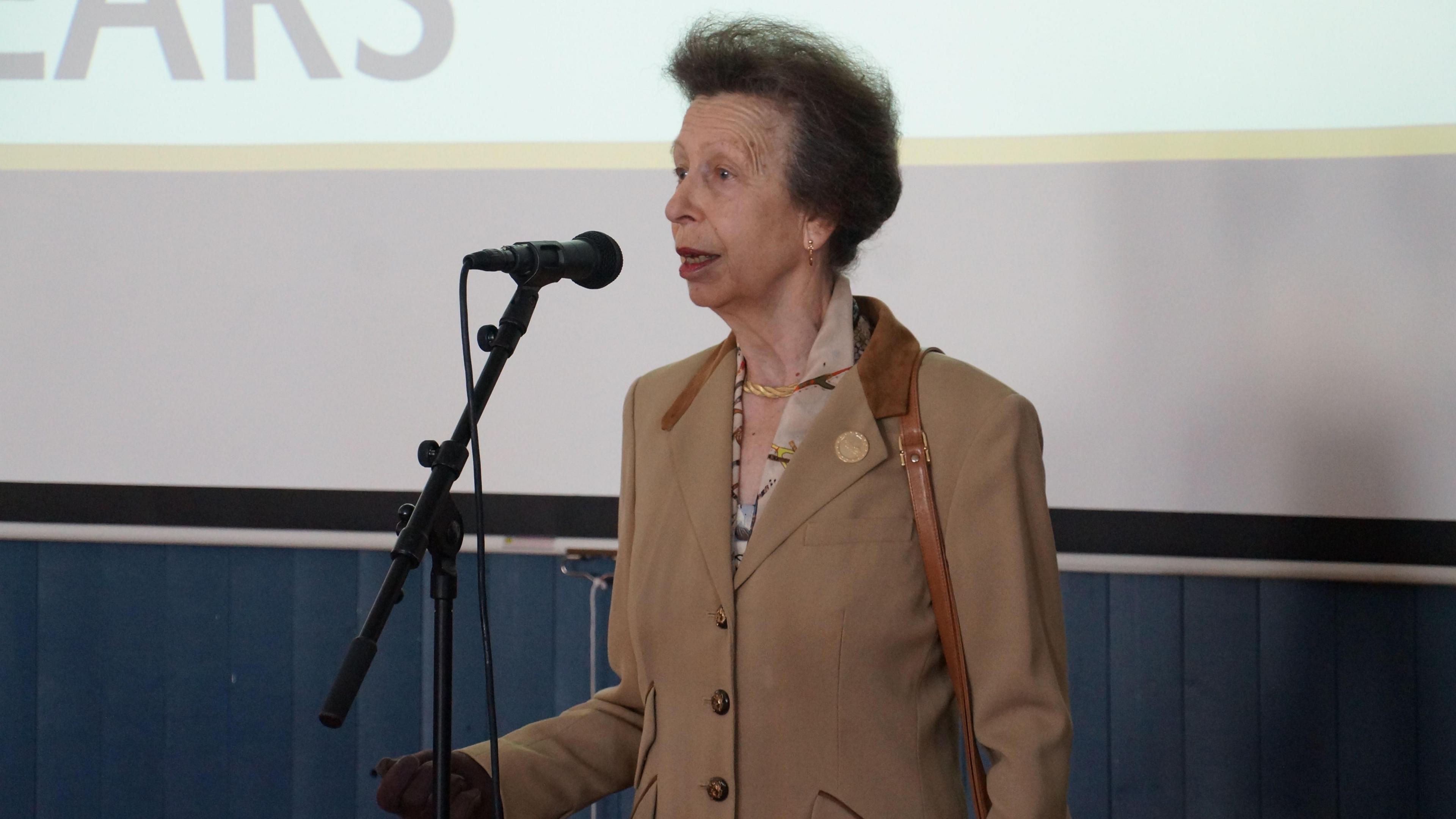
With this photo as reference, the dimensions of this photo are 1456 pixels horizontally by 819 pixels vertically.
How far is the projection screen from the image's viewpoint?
2.21 m

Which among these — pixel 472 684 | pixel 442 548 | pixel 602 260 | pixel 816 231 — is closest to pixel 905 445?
pixel 816 231

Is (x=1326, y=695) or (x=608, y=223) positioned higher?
(x=608, y=223)

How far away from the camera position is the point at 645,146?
250 centimetres

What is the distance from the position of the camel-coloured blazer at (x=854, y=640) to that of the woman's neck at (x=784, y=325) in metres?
0.10

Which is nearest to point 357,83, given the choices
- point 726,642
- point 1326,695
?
point 726,642

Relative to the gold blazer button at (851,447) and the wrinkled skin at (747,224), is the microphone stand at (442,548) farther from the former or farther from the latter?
the gold blazer button at (851,447)

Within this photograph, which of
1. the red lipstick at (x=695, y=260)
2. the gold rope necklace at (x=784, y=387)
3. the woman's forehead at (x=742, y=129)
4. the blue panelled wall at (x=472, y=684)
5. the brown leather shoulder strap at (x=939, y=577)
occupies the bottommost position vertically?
the blue panelled wall at (x=472, y=684)

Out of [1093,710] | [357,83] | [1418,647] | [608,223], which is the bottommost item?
[1093,710]

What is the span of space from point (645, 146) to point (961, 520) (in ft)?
4.76

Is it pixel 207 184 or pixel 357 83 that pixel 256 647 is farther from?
pixel 357 83

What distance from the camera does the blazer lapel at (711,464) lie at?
4.55 ft

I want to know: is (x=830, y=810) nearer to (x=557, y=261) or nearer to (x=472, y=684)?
(x=557, y=261)

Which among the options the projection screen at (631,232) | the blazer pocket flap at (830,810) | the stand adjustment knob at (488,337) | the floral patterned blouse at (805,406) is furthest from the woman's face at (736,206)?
the projection screen at (631,232)

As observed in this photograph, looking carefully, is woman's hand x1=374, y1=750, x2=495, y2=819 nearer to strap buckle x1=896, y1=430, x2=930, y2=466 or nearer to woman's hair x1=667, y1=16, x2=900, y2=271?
strap buckle x1=896, y1=430, x2=930, y2=466
